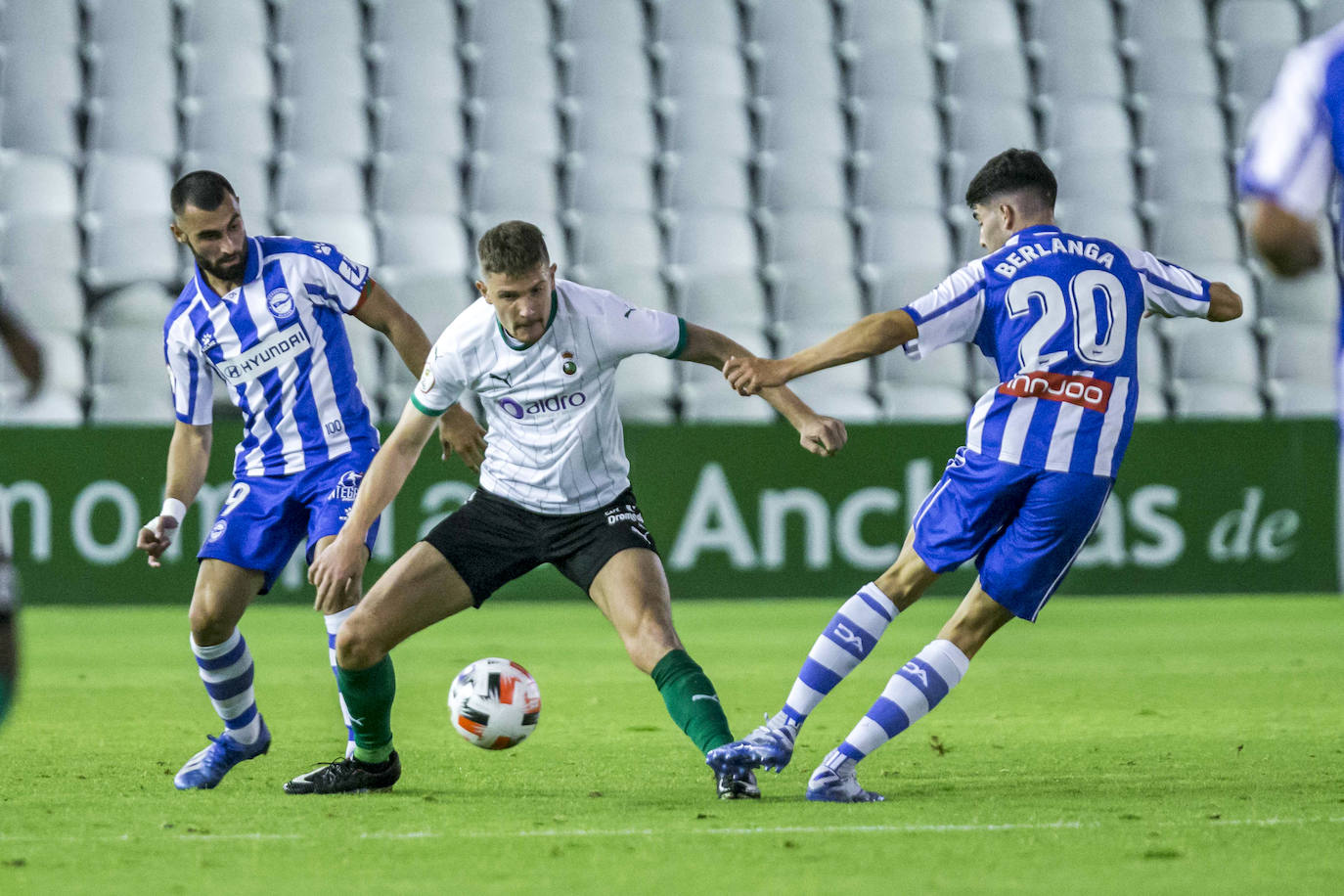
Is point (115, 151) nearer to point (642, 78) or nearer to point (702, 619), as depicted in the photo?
point (642, 78)

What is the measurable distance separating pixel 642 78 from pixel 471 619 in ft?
19.6

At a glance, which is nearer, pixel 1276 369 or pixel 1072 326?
pixel 1072 326

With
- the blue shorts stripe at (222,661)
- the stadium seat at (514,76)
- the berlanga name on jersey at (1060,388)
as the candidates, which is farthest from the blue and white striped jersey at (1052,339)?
the stadium seat at (514,76)

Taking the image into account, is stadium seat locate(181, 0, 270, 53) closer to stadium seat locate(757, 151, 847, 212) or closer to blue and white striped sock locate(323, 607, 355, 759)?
stadium seat locate(757, 151, 847, 212)

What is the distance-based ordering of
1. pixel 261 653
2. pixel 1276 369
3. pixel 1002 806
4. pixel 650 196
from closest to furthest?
pixel 1002 806 → pixel 261 653 → pixel 1276 369 → pixel 650 196

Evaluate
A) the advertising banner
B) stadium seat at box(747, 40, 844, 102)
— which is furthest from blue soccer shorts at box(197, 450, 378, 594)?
stadium seat at box(747, 40, 844, 102)

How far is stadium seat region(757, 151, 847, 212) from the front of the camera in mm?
14266

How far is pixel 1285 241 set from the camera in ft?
9.95

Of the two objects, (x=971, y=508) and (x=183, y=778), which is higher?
(x=971, y=508)

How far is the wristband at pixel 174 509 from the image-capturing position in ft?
16.5

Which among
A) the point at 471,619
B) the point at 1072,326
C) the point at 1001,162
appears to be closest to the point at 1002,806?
the point at 1072,326

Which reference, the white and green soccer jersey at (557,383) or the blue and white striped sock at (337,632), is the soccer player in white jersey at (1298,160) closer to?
the white and green soccer jersey at (557,383)

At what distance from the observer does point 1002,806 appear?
441cm

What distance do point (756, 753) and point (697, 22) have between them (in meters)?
11.6
